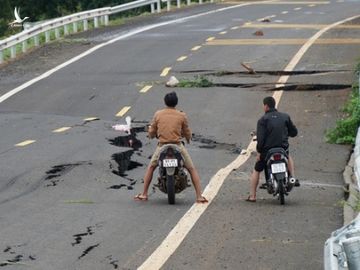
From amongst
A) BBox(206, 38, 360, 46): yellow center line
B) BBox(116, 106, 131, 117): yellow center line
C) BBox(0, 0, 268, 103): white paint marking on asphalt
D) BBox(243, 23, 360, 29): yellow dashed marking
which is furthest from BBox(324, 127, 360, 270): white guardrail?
BBox(243, 23, 360, 29): yellow dashed marking

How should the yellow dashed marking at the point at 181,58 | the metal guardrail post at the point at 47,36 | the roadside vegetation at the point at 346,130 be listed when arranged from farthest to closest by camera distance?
the metal guardrail post at the point at 47,36 → the yellow dashed marking at the point at 181,58 → the roadside vegetation at the point at 346,130

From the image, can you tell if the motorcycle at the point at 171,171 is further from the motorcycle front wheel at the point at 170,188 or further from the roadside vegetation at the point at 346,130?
the roadside vegetation at the point at 346,130

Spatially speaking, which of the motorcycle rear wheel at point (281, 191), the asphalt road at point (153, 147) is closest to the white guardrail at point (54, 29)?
the asphalt road at point (153, 147)

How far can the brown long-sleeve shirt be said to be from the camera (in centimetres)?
1355

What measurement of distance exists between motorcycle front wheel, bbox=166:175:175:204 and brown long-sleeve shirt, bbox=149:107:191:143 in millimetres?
523

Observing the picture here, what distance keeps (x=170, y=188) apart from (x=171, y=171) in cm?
24

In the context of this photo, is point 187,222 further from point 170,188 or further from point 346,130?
point 346,130

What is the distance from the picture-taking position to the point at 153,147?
1852 cm

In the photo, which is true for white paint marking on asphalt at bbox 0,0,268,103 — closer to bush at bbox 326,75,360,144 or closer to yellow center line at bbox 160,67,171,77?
yellow center line at bbox 160,67,171,77

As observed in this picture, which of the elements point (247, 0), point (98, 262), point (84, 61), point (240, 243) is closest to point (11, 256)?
point (98, 262)

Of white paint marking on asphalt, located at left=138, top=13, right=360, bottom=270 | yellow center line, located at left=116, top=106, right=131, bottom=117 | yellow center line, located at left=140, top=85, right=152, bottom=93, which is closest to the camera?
white paint marking on asphalt, located at left=138, top=13, right=360, bottom=270

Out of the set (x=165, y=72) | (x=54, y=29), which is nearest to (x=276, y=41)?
(x=165, y=72)

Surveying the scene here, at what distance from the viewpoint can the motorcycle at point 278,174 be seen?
13.6 m

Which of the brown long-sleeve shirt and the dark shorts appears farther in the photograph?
the dark shorts
